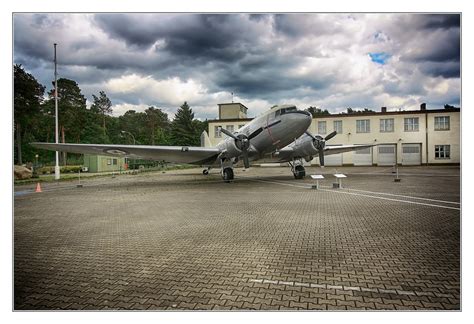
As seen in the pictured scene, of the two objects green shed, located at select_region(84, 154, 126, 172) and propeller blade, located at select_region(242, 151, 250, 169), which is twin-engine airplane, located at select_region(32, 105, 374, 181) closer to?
propeller blade, located at select_region(242, 151, 250, 169)

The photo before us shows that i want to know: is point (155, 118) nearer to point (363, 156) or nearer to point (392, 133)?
point (392, 133)

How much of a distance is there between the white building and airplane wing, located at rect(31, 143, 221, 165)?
10.4 feet

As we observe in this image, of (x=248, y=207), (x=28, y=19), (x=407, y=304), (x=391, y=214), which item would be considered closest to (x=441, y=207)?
(x=391, y=214)

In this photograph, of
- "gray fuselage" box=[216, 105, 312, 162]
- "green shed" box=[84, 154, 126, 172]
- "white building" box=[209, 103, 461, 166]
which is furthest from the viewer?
"green shed" box=[84, 154, 126, 172]

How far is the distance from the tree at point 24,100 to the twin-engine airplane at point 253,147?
394 inches

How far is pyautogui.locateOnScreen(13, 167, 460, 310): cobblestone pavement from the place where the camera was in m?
3.51

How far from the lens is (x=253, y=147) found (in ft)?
65.5

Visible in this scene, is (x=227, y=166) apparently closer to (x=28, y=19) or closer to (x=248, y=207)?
(x=248, y=207)

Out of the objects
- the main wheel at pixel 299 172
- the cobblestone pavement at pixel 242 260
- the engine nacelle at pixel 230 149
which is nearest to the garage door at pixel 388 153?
the main wheel at pixel 299 172

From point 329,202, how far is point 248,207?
3.71 m

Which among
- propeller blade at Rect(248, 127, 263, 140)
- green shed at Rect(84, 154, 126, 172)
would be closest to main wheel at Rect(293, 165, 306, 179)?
propeller blade at Rect(248, 127, 263, 140)

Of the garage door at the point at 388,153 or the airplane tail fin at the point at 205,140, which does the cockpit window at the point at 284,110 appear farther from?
the airplane tail fin at the point at 205,140

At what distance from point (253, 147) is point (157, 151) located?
7476mm

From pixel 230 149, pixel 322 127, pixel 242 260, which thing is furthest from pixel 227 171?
pixel 242 260
